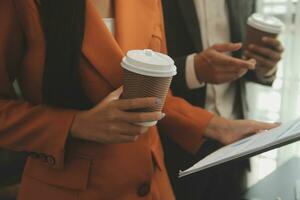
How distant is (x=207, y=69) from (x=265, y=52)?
219 millimetres

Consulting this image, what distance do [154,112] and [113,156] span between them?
164 mm

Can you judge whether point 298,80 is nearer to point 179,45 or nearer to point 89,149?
point 179,45

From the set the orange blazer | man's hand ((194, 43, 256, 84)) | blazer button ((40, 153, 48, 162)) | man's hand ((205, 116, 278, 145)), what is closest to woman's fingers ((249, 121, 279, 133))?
man's hand ((205, 116, 278, 145))

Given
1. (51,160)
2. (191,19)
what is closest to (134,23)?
(51,160)

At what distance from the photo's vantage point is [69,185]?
31.6 inches

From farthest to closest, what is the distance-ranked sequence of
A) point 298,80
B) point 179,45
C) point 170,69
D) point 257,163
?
point 257,163
point 298,80
point 179,45
point 170,69

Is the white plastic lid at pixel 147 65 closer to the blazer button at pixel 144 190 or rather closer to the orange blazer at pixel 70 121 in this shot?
the orange blazer at pixel 70 121

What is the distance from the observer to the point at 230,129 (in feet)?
3.30

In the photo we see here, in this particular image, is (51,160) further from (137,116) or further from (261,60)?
(261,60)

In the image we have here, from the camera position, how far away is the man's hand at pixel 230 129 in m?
1.00

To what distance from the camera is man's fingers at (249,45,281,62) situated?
1201 mm

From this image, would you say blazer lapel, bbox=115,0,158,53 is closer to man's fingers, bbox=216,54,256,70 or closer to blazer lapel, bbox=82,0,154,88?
blazer lapel, bbox=82,0,154,88

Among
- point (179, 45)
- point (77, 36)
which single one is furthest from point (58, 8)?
point (179, 45)

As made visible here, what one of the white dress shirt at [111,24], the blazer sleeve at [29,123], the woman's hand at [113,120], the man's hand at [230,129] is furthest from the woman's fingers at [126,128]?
the man's hand at [230,129]
